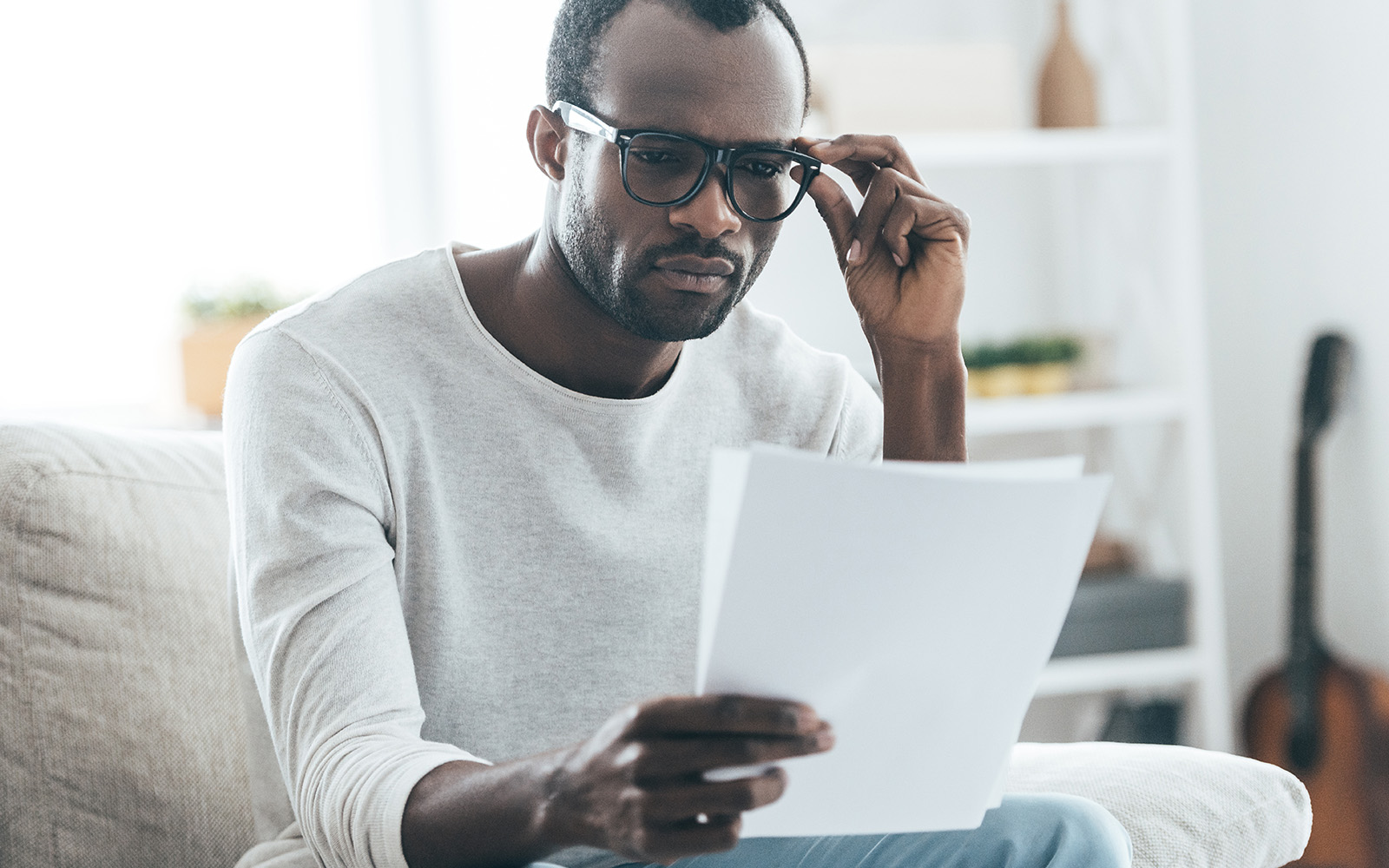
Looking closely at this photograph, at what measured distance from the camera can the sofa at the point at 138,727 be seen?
106 centimetres

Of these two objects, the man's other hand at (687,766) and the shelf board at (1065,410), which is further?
the shelf board at (1065,410)

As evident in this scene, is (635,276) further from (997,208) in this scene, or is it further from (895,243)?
(997,208)

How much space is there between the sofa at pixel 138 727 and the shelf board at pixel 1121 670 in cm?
107

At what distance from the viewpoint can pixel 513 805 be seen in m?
0.69

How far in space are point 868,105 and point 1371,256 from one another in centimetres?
92

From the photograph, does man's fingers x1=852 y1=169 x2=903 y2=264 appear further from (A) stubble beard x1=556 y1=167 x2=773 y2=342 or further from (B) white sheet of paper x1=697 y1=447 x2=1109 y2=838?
(B) white sheet of paper x1=697 y1=447 x2=1109 y2=838

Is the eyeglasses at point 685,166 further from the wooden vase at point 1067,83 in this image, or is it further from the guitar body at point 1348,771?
the guitar body at point 1348,771

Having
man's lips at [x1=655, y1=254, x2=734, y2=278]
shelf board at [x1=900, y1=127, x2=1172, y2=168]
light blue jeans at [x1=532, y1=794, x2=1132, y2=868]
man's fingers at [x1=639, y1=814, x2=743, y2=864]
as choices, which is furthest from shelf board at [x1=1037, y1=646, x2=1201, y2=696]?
man's fingers at [x1=639, y1=814, x2=743, y2=864]

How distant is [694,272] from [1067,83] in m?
1.56

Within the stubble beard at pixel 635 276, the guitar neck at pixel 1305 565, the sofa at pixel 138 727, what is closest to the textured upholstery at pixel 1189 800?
the sofa at pixel 138 727

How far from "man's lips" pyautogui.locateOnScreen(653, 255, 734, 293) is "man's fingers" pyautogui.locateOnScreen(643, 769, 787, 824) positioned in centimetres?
50

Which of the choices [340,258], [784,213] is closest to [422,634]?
[784,213]

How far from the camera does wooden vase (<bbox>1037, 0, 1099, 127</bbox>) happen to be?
233 centimetres

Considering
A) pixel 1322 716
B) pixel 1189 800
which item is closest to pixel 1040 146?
pixel 1322 716
